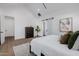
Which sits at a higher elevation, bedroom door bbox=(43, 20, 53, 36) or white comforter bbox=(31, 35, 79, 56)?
bedroom door bbox=(43, 20, 53, 36)

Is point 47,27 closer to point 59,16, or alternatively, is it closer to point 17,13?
point 59,16

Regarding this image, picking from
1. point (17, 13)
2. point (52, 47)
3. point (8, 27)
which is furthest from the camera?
point (17, 13)

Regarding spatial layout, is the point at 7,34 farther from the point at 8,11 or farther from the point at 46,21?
the point at 46,21

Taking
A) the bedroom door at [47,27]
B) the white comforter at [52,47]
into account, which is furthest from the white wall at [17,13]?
the white comforter at [52,47]

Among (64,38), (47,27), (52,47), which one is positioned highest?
(47,27)

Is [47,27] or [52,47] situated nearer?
[52,47]

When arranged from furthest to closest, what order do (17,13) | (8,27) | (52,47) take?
(17,13), (8,27), (52,47)

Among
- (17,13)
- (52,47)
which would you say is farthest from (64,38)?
(17,13)

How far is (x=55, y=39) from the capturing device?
6.35 ft

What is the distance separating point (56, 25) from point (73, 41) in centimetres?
51

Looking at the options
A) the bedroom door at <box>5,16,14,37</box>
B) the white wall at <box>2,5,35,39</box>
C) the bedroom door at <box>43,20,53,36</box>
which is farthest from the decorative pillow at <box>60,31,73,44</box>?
the bedroom door at <box>5,16,14,37</box>

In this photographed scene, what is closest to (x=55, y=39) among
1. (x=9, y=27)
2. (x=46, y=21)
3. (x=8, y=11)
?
(x=46, y=21)

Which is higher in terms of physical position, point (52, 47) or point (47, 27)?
point (47, 27)

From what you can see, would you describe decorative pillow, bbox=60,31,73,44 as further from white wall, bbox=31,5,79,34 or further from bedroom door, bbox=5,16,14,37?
bedroom door, bbox=5,16,14,37
